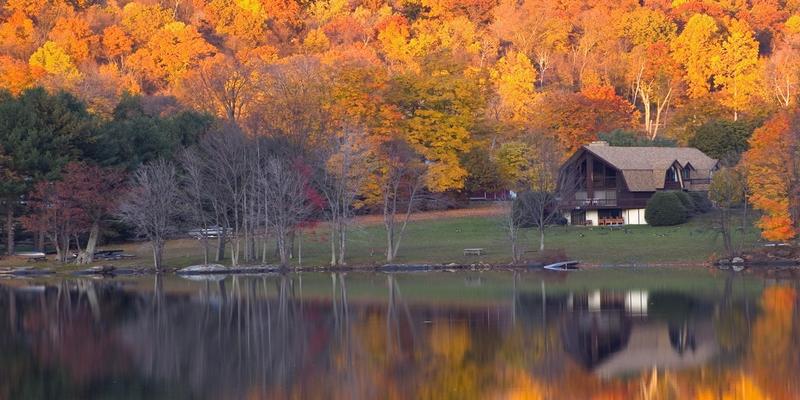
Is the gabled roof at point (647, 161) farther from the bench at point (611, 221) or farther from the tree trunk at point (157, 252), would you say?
the tree trunk at point (157, 252)

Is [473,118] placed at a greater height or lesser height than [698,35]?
lesser

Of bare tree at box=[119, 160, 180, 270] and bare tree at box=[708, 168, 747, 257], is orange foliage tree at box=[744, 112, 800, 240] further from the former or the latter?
bare tree at box=[119, 160, 180, 270]

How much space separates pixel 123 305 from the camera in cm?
4891

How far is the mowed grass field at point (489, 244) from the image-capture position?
66.1 meters

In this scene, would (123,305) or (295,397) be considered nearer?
(295,397)

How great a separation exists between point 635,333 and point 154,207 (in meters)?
37.7

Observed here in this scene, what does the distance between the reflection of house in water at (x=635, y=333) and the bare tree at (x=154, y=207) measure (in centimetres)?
2885

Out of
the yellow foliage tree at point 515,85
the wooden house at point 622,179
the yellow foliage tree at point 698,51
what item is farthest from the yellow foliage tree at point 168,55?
the wooden house at point 622,179

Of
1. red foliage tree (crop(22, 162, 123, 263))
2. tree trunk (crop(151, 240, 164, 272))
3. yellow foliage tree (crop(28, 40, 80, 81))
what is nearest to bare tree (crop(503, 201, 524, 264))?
tree trunk (crop(151, 240, 164, 272))

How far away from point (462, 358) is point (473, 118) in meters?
57.8

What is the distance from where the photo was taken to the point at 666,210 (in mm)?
77125

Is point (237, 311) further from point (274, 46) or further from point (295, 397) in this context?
point (274, 46)

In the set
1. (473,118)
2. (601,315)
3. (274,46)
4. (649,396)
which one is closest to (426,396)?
(649,396)

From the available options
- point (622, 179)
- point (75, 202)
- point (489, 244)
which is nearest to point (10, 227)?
point (75, 202)
